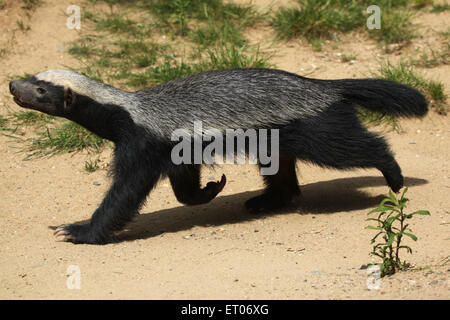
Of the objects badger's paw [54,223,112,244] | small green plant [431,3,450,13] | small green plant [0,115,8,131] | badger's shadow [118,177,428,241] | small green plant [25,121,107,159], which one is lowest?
badger's paw [54,223,112,244]

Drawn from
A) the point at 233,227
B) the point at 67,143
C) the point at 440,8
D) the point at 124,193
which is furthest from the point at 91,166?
the point at 440,8

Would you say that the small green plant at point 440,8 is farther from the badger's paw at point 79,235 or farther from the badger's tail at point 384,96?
the badger's paw at point 79,235

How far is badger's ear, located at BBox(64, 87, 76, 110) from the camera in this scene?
18.7 feet

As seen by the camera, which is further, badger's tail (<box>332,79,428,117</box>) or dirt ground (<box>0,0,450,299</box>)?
badger's tail (<box>332,79,428,117</box>)

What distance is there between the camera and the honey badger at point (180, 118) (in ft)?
18.6

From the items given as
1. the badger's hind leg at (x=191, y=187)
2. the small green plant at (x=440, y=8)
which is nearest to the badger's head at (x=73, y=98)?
the badger's hind leg at (x=191, y=187)

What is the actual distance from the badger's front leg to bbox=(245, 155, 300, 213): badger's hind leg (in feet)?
3.97

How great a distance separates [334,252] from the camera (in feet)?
16.6

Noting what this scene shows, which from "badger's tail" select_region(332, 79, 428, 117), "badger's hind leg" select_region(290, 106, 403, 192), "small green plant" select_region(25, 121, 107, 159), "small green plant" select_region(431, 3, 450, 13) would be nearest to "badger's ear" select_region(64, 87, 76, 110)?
"badger's hind leg" select_region(290, 106, 403, 192)

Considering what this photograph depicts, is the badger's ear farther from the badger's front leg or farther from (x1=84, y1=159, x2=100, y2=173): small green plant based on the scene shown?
(x1=84, y1=159, x2=100, y2=173): small green plant

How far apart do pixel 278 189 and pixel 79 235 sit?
197cm

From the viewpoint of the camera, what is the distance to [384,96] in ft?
20.3

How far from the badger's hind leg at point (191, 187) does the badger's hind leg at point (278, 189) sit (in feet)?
1.39
